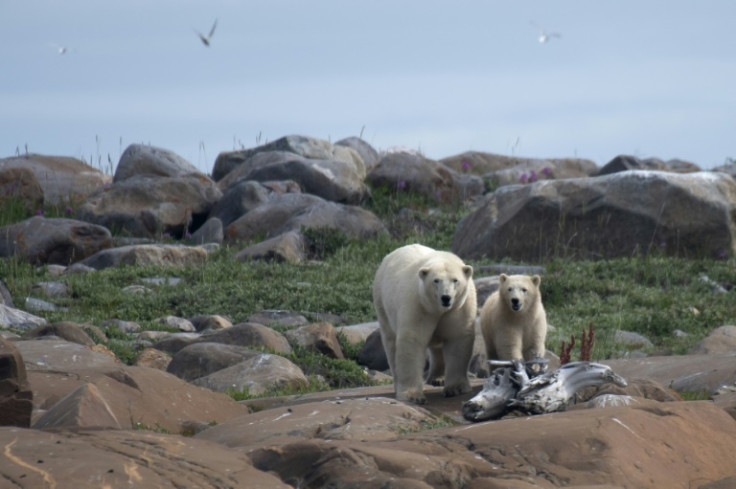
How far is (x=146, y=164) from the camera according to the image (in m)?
26.5

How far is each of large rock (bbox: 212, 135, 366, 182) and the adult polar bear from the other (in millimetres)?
18703

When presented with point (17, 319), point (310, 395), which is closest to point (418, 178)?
point (17, 319)

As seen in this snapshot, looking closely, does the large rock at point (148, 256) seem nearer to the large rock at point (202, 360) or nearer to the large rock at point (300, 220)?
the large rock at point (300, 220)

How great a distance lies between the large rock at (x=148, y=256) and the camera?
18.5 metres

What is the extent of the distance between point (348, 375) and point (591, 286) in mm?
5894

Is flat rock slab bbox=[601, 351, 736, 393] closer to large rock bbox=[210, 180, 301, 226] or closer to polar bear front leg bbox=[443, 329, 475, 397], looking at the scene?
polar bear front leg bbox=[443, 329, 475, 397]

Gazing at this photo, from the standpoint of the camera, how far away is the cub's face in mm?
8062

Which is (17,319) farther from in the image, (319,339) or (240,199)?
(240,199)

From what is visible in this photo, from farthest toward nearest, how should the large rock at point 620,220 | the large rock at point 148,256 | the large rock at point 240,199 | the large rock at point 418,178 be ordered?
the large rock at point 418,178, the large rock at point 240,199, the large rock at point 148,256, the large rock at point 620,220

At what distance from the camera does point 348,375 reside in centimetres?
1128

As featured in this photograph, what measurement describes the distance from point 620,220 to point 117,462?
46.7 ft

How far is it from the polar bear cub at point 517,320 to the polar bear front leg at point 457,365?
528mm

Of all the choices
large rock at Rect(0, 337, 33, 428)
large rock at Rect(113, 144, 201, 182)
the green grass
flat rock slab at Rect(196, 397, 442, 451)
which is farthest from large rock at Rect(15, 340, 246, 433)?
large rock at Rect(113, 144, 201, 182)

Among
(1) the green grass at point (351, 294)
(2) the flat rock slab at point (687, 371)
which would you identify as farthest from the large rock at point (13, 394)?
(1) the green grass at point (351, 294)
